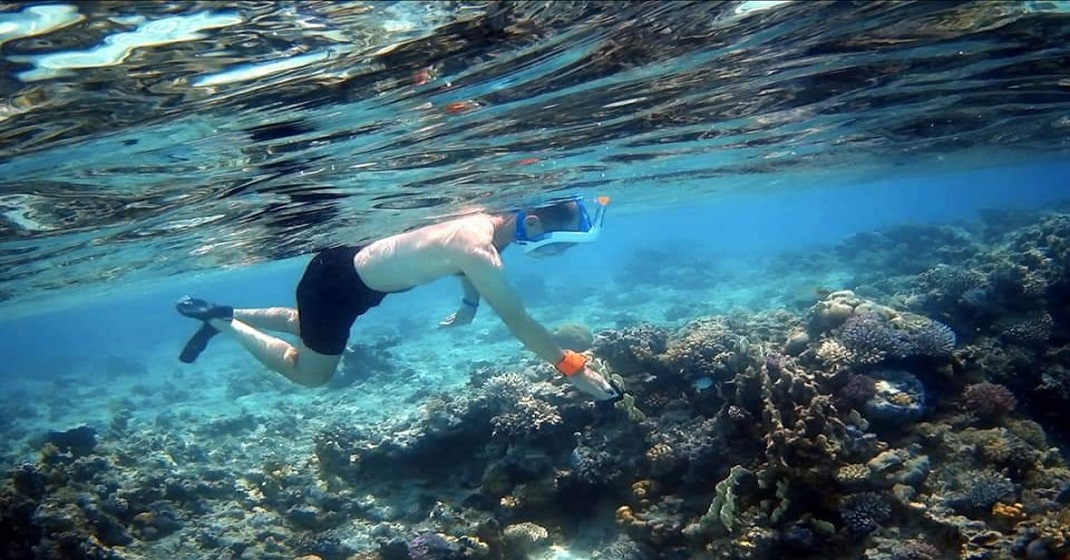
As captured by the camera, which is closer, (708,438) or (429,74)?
(429,74)

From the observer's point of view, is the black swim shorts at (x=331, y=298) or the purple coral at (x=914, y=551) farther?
the black swim shorts at (x=331, y=298)

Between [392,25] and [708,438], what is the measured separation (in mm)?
5710

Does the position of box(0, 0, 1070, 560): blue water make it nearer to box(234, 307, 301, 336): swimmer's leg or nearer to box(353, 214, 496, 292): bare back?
box(353, 214, 496, 292): bare back

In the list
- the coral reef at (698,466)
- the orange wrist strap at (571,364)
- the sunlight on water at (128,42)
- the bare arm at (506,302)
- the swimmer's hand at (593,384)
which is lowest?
the coral reef at (698,466)

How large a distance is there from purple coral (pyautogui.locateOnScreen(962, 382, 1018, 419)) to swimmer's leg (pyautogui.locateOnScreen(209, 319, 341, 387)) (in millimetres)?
8307

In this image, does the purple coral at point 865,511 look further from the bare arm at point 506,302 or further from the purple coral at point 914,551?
the bare arm at point 506,302

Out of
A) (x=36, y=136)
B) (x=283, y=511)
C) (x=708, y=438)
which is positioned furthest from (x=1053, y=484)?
(x=36, y=136)

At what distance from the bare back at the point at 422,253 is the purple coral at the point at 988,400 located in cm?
608

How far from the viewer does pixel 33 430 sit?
72.0 ft

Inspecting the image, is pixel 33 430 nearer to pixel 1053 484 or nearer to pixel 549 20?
pixel 549 20

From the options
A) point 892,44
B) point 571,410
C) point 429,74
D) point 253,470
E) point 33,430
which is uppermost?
point 429,74

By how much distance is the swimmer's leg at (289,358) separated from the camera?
9211 millimetres

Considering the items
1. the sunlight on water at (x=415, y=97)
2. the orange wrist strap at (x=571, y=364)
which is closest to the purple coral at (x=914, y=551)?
the orange wrist strap at (x=571, y=364)

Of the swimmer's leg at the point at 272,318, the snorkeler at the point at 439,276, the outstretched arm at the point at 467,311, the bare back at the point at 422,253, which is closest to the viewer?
the snorkeler at the point at 439,276
